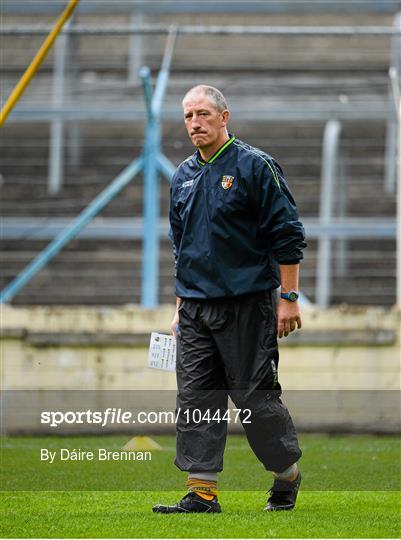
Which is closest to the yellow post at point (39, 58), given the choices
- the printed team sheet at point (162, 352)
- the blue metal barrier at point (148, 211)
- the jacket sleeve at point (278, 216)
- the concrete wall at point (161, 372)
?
the printed team sheet at point (162, 352)

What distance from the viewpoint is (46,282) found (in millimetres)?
13711

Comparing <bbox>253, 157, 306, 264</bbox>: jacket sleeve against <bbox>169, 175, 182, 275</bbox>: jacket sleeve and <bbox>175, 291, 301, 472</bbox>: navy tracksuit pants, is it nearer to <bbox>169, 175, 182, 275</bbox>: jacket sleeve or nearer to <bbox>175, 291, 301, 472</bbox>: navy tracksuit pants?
<bbox>175, 291, 301, 472</bbox>: navy tracksuit pants

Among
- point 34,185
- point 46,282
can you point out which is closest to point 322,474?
point 46,282

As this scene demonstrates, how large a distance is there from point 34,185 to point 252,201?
9.41 meters

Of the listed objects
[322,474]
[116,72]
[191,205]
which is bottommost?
[322,474]

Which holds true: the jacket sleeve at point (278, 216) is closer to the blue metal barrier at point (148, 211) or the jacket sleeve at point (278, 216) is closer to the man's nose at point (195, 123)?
the man's nose at point (195, 123)

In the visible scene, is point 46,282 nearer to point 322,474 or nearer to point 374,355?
point 374,355

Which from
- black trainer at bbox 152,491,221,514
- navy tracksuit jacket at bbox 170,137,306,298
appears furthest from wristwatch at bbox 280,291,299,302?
black trainer at bbox 152,491,221,514

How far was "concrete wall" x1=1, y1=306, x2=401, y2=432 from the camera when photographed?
980 centimetres

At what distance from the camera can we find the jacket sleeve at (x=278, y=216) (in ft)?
17.3

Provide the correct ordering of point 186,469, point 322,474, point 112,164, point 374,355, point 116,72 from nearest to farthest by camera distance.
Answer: point 186,469 < point 322,474 < point 374,355 < point 112,164 < point 116,72

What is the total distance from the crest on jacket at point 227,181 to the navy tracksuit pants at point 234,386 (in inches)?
18.2

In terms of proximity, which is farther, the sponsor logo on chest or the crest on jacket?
the sponsor logo on chest

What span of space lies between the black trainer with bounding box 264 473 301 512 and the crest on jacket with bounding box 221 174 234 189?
1250 mm
